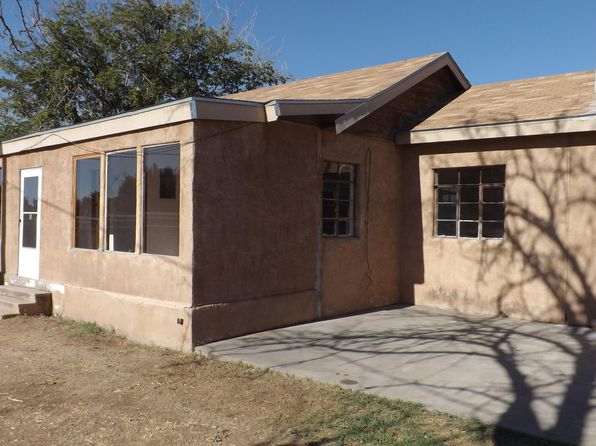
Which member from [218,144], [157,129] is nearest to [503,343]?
[218,144]

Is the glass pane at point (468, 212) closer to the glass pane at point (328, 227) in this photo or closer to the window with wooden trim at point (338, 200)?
the window with wooden trim at point (338, 200)

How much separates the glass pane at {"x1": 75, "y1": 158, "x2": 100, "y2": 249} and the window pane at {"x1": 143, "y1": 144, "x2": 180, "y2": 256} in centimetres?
146

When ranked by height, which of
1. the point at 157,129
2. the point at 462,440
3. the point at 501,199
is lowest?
the point at 462,440

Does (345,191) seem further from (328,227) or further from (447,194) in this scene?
(447,194)

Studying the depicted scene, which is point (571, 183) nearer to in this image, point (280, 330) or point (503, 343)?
point (503, 343)

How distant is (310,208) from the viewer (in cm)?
922

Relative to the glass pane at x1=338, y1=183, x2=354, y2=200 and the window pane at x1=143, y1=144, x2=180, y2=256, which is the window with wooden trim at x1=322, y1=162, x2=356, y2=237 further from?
the window pane at x1=143, y1=144, x2=180, y2=256

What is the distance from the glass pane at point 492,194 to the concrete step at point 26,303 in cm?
792

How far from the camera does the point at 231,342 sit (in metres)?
7.68

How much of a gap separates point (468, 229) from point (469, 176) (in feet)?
3.19

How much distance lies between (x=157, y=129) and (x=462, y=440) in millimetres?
5743

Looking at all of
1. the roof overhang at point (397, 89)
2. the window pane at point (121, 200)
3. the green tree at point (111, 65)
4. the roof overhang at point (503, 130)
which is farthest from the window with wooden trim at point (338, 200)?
the green tree at point (111, 65)

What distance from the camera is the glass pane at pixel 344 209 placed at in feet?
33.1

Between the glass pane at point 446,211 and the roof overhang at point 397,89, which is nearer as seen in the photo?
the roof overhang at point 397,89
